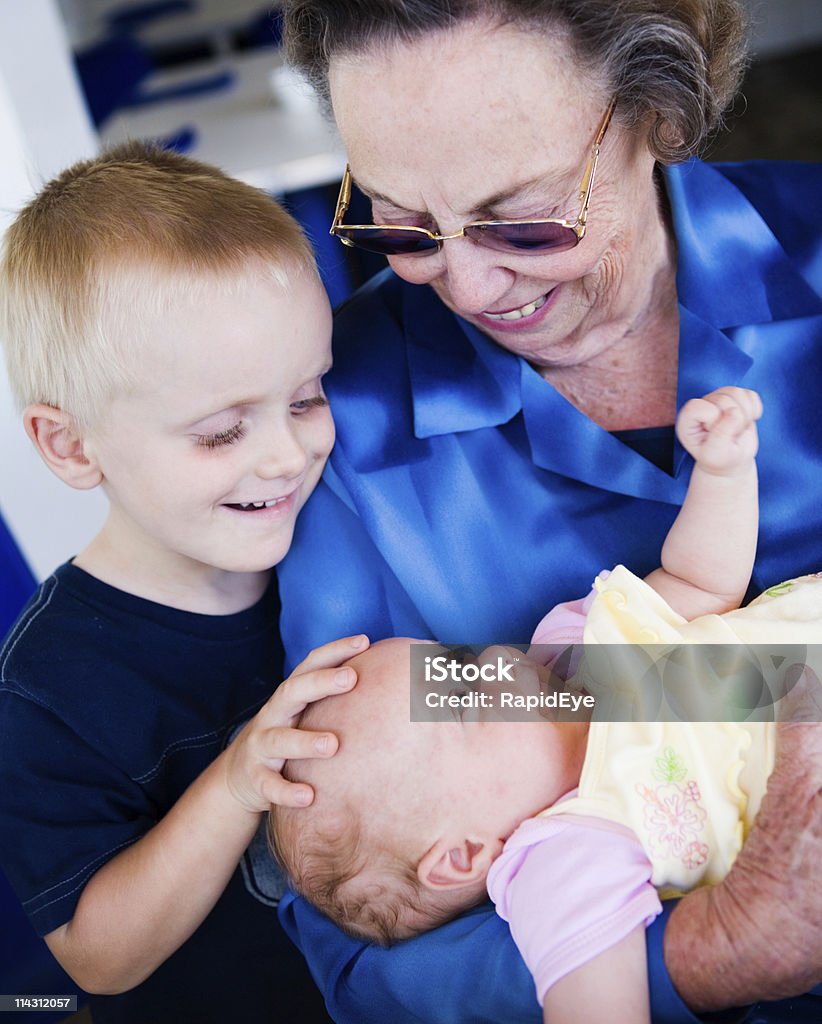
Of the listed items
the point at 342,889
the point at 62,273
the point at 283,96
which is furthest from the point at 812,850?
the point at 283,96

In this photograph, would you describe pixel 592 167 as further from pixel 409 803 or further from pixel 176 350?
pixel 409 803

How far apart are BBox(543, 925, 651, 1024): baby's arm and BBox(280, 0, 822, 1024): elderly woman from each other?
0.08 meters

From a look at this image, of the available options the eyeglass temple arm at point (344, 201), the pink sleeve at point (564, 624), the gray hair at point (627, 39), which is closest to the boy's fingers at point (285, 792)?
the pink sleeve at point (564, 624)

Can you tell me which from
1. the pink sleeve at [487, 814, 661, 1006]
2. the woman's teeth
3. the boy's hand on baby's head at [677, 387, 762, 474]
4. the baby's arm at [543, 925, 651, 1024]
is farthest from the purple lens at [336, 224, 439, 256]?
the baby's arm at [543, 925, 651, 1024]

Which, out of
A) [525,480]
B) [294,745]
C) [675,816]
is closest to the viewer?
[675,816]

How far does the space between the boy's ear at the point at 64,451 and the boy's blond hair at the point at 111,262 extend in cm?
3

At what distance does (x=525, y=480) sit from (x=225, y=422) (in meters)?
0.40

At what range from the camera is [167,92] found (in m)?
4.52

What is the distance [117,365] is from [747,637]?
81cm

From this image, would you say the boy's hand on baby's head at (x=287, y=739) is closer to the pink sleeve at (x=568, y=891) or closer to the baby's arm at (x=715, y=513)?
the pink sleeve at (x=568, y=891)

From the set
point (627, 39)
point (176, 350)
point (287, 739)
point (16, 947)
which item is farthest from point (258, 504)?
point (16, 947)

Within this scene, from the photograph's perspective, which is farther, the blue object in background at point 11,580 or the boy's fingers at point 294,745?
the blue object in background at point 11,580

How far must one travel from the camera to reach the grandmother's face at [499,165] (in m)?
1.16

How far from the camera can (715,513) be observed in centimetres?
125
